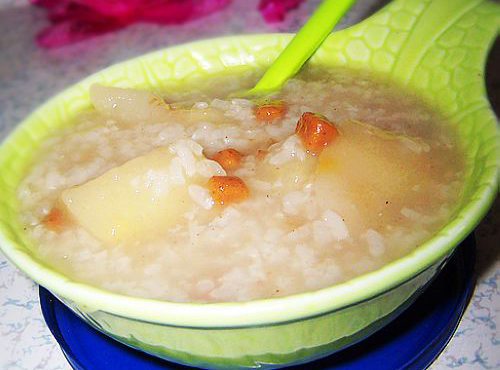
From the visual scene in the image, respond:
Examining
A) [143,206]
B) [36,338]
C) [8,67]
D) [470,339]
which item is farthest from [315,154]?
[8,67]

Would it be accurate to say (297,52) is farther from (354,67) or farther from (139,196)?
(139,196)

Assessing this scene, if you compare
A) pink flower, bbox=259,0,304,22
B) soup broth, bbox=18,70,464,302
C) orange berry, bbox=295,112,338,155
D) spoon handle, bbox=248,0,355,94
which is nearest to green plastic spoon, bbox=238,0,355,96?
spoon handle, bbox=248,0,355,94

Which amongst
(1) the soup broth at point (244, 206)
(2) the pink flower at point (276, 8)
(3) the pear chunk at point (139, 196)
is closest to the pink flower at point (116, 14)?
(2) the pink flower at point (276, 8)

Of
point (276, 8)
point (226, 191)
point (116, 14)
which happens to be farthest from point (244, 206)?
point (116, 14)

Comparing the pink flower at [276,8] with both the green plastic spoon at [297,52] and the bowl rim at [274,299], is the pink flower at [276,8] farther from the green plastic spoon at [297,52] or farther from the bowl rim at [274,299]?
the bowl rim at [274,299]

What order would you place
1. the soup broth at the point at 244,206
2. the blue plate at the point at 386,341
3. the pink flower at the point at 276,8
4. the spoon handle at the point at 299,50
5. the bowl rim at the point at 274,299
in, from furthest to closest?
the pink flower at the point at 276,8 < the spoon handle at the point at 299,50 < the blue plate at the point at 386,341 < the soup broth at the point at 244,206 < the bowl rim at the point at 274,299
